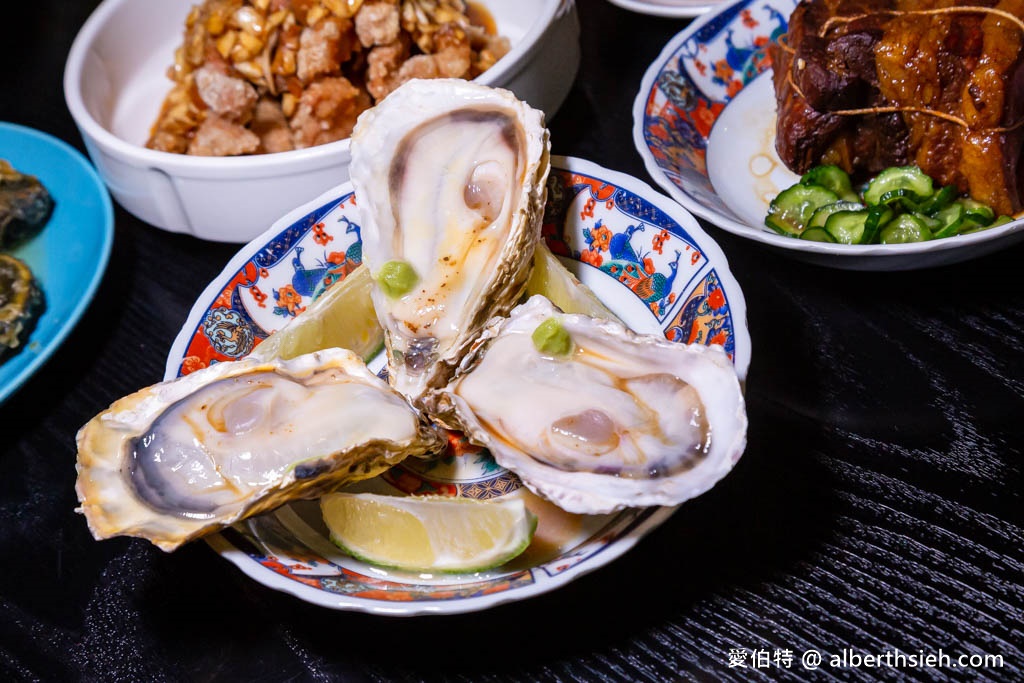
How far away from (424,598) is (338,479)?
0.20m

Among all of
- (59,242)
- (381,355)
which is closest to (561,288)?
(381,355)

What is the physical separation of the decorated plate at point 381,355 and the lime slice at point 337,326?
2.1 inches

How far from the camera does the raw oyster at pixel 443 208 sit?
1197mm

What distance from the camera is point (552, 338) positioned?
1.08 meters

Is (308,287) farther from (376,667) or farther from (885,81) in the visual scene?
(885,81)

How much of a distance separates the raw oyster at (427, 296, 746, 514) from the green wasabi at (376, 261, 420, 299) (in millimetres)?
178

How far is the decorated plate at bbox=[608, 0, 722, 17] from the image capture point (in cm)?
187

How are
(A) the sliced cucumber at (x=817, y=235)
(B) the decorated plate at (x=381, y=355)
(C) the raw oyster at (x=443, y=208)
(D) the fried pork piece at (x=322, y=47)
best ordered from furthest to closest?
(D) the fried pork piece at (x=322, y=47) → (A) the sliced cucumber at (x=817, y=235) → (C) the raw oyster at (x=443, y=208) → (B) the decorated plate at (x=381, y=355)

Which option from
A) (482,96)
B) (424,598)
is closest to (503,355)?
(424,598)

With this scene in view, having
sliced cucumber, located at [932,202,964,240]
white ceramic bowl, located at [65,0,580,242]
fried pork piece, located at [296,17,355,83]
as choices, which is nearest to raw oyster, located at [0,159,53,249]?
white ceramic bowl, located at [65,0,580,242]

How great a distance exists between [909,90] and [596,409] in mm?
799

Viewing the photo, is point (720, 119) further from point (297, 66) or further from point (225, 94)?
point (225, 94)

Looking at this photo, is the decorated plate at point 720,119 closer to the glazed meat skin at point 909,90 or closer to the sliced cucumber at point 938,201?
the glazed meat skin at point 909,90

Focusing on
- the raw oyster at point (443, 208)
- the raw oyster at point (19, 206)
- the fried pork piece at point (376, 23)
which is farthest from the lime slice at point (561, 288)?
the raw oyster at point (19, 206)
